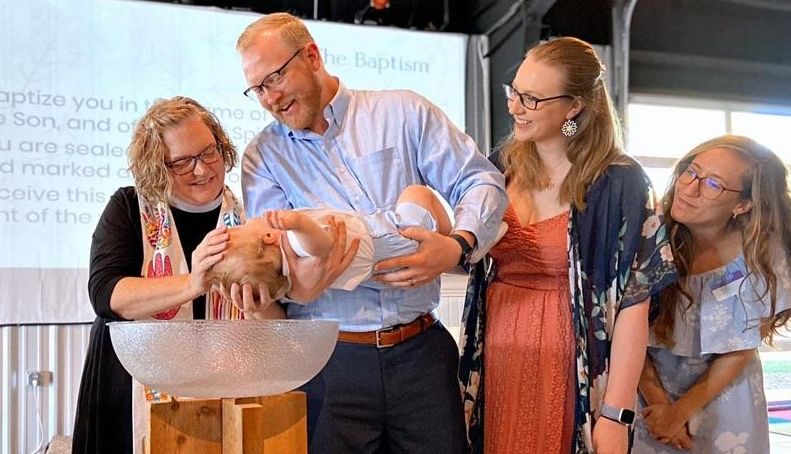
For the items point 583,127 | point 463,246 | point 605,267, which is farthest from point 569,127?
point 463,246

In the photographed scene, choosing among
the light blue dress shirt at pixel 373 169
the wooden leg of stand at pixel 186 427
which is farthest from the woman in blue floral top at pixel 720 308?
the wooden leg of stand at pixel 186 427

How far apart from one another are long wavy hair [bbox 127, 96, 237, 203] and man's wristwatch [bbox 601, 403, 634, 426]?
0.98 metres

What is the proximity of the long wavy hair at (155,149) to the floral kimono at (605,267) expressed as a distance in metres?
0.82

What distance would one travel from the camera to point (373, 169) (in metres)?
1.46

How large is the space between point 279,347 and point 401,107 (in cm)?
63

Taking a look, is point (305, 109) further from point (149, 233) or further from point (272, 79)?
point (149, 233)

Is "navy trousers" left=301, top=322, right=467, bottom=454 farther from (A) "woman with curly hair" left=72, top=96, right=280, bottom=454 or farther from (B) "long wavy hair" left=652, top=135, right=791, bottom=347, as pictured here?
(B) "long wavy hair" left=652, top=135, right=791, bottom=347

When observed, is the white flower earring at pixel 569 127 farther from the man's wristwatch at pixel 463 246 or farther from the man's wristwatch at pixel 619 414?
the man's wristwatch at pixel 619 414

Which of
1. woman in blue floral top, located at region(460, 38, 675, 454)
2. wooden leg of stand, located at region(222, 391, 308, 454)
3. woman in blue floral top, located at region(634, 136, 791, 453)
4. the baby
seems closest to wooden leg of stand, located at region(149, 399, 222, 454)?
wooden leg of stand, located at region(222, 391, 308, 454)

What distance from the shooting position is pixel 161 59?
3.74 metres

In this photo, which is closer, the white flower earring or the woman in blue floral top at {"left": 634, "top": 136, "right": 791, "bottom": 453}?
the white flower earring

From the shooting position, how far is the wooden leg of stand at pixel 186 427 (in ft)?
3.38

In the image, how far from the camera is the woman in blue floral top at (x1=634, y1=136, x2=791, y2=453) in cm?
177

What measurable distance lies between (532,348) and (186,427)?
770 millimetres
